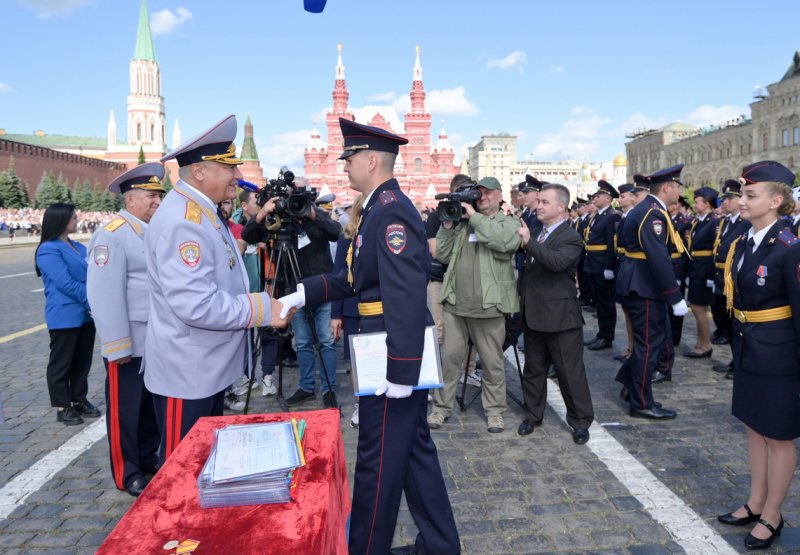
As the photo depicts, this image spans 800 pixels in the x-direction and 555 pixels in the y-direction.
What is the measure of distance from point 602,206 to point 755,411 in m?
A: 7.04

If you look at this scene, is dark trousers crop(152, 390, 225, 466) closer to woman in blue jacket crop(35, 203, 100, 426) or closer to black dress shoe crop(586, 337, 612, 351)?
woman in blue jacket crop(35, 203, 100, 426)

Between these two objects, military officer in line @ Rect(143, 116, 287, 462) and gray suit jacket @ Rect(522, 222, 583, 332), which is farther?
gray suit jacket @ Rect(522, 222, 583, 332)

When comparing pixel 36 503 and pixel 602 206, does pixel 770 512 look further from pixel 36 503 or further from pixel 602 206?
pixel 602 206

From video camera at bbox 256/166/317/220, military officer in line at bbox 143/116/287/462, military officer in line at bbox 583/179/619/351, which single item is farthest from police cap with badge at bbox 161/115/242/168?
military officer in line at bbox 583/179/619/351

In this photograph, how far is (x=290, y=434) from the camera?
2.21 meters

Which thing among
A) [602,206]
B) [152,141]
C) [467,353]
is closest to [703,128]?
[602,206]

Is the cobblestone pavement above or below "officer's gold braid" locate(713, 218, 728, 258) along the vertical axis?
below

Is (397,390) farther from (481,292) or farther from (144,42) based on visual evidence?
(144,42)

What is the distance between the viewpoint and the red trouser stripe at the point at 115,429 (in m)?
3.86

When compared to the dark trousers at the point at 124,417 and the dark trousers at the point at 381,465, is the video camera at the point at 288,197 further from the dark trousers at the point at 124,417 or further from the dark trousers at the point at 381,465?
the dark trousers at the point at 381,465

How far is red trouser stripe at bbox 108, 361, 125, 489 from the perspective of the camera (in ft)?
12.7

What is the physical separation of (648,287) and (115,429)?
4.68m

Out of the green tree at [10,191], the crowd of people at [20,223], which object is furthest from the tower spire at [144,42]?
the crowd of people at [20,223]

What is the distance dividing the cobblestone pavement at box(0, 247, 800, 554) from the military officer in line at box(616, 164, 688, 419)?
0.30 meters
